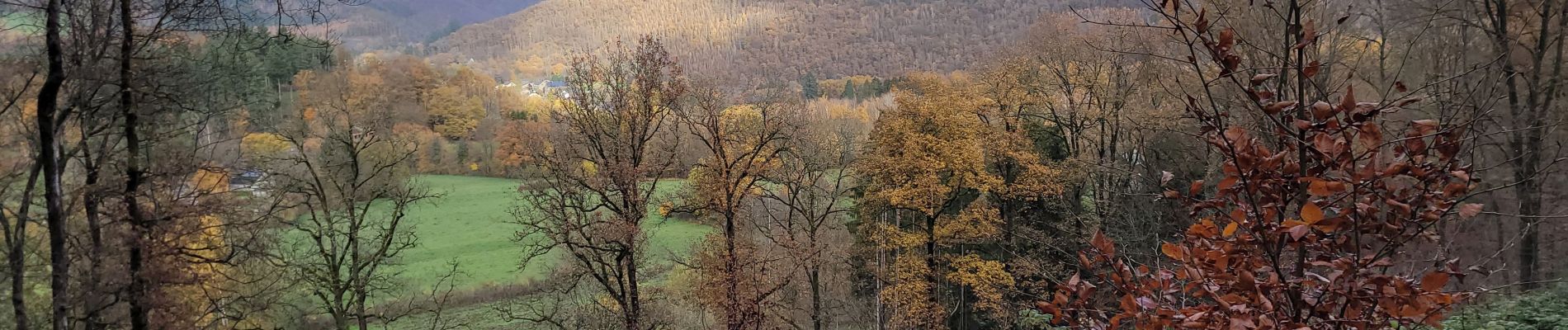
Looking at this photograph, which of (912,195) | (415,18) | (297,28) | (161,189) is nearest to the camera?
(297,28)

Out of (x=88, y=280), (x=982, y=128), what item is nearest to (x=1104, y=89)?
(x=982, y=128)

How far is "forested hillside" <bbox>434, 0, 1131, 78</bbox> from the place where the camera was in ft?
204

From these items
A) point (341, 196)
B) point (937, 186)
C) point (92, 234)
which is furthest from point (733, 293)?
point (92, 234)

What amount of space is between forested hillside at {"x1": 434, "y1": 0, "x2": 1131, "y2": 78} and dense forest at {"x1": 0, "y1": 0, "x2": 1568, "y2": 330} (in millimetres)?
22885

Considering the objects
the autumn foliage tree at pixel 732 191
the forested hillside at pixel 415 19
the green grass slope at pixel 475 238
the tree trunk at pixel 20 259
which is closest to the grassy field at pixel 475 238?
the green grass slope at pixel 475 238

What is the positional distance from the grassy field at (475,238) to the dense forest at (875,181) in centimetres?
22

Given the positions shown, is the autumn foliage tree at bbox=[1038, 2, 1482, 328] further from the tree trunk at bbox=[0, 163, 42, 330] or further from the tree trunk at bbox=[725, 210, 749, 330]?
the tree trunk at bbox=[725, 210, 749, 330]

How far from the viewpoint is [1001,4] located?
67.8 meters

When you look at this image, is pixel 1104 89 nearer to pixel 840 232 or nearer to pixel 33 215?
pixel 840 232

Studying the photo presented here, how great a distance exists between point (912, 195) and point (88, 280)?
35.8 ft

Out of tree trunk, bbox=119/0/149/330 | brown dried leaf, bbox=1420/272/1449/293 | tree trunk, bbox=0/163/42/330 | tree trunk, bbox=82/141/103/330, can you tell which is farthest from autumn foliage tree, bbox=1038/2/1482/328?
tree trunk, bbox=82/141/103/330

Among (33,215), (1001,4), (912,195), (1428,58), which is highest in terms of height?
(1001,4)

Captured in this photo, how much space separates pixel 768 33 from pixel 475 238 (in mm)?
57888

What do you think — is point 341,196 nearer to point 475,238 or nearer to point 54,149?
point 54,149
